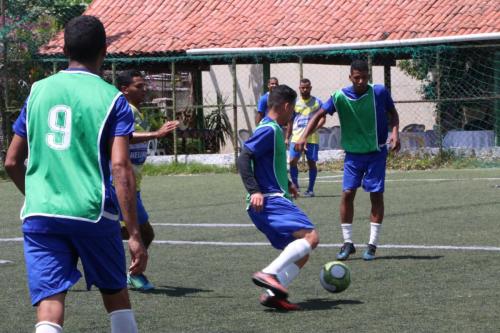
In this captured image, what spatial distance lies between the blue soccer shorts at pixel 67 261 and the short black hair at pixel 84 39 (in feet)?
2.70

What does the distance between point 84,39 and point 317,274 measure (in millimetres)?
4609

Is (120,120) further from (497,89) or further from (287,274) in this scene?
(497,89)

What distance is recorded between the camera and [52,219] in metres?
5.02

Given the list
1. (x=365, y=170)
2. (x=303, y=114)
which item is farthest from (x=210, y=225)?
(x=303, y=114)

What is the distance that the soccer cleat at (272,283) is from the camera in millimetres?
7586

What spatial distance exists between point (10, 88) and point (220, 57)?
4838 millimetres

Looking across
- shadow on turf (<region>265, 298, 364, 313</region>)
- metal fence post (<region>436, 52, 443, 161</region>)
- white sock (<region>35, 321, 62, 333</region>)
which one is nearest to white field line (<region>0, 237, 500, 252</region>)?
shadow on turf (<region>265, 298, 364, 313</region>)

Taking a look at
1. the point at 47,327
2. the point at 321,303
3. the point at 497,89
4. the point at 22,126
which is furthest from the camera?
the point at 497,89

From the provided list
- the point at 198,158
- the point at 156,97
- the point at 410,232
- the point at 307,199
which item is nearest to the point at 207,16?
the point at 156,97

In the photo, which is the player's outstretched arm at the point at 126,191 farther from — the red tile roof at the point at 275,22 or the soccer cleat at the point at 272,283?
the red tile roof at the point at 275,22

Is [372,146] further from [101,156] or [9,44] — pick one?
[9,44]

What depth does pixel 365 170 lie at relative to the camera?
1039 centimetres

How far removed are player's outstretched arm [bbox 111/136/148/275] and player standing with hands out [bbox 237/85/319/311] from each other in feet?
9.32

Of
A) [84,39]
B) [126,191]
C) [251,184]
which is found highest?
[84,39]
